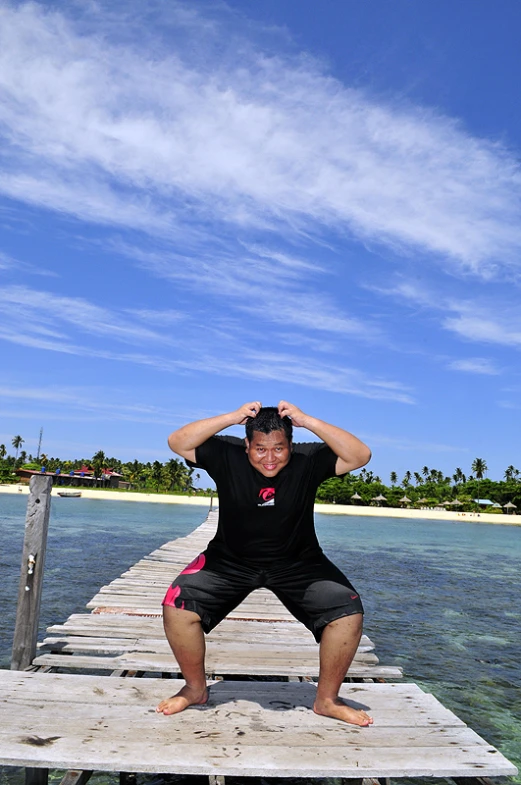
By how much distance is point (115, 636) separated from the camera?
24.3 ft

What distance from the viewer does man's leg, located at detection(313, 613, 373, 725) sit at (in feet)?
13.5

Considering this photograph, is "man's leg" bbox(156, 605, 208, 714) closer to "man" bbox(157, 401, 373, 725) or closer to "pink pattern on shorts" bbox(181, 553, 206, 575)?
"man" bbox(157, 401, 373, 725)

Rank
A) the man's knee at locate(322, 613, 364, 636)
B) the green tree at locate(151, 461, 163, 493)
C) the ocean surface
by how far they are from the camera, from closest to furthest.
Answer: the man's knee at locate(322, 613, 364, 636), the ocean surface, the green tree at locate(151, 461, 163, 493)

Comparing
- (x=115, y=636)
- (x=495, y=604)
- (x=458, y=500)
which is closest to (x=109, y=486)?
(x=458, y=500)

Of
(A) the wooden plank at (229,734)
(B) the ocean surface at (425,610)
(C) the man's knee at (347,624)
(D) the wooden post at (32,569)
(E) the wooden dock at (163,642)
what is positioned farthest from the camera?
(B) the ocean surface at (425,610)

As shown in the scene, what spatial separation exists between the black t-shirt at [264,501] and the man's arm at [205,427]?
0.12 m

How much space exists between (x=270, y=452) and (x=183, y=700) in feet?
5.90

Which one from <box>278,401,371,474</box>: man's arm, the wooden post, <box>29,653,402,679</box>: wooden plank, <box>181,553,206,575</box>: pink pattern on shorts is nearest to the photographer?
<box>278,401,371,474</box>: man's arm

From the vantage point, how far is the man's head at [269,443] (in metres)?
4.26

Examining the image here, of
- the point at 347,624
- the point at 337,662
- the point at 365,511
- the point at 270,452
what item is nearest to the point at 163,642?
the point at 337,662

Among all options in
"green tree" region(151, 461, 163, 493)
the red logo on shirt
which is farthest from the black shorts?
"green tree" region(151, 461, 163, 493)

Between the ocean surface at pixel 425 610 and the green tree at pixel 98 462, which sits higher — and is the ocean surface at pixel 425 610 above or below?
below

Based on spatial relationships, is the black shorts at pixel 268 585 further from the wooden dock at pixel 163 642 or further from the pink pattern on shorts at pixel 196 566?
the wooden dock at pixel 163 642

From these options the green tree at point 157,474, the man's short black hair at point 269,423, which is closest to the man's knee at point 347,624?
the man's short black hair at point 269,423
